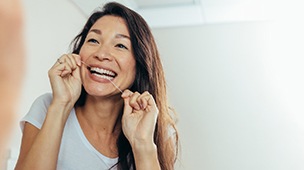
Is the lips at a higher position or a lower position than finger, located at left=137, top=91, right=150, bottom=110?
higher

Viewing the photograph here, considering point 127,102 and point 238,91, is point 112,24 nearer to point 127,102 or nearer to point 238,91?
point 127,102

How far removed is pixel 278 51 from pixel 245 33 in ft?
0.83

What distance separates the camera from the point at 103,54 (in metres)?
1.09

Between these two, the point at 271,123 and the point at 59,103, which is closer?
the point at 59,103

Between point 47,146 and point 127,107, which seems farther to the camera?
point 127,107

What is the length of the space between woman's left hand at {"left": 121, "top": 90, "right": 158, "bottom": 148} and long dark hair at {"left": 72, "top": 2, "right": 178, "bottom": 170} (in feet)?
0.36

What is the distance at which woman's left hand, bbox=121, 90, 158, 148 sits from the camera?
1.01 metres

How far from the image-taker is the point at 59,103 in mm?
994

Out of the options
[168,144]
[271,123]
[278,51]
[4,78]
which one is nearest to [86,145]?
[168,144]

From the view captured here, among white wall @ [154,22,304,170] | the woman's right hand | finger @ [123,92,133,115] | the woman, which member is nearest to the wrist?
the woman

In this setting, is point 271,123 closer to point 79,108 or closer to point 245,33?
point 245,33

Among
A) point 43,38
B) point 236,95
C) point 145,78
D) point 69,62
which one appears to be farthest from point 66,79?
point 236,95

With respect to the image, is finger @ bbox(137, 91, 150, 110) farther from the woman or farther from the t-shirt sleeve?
the t-shirt sleeve

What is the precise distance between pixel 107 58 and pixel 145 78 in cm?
17
